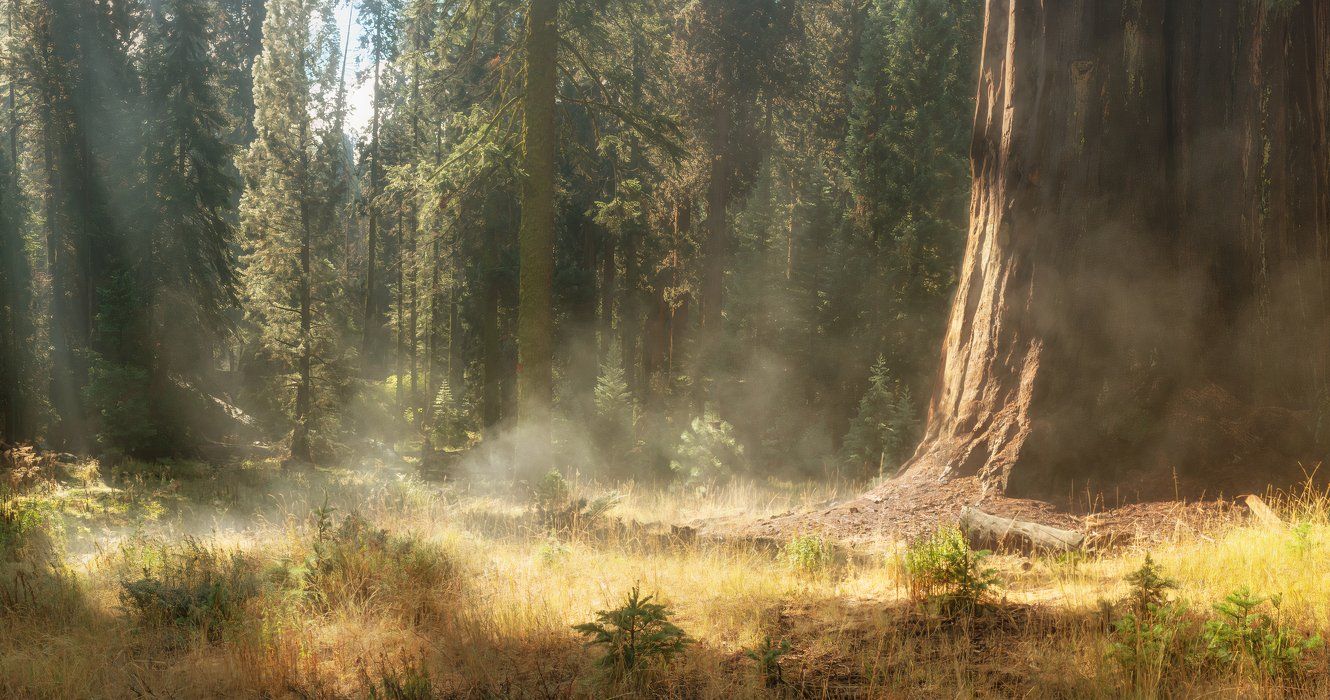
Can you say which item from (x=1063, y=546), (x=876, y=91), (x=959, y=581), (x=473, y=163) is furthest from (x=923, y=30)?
(x=959, y=581)

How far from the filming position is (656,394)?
85.6 ft

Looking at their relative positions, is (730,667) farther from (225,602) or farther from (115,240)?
(115,240)

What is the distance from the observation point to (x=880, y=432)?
17594 millimetres

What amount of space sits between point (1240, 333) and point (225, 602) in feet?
29.9

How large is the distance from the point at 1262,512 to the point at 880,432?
37.3 feet

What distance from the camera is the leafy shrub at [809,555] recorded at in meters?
6.32

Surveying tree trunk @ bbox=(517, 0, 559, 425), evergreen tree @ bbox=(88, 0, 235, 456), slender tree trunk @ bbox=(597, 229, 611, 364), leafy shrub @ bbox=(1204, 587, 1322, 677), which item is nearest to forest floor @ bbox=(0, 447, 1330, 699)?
leafy shrub @ bbox=(1204, 587, 1322, 677)

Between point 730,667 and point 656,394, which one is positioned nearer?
point 730,667

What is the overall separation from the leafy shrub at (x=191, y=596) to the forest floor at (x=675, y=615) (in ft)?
0.07

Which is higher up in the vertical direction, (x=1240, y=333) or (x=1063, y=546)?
(x=1240, y=333)

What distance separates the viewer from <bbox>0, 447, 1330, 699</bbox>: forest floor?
3.90 m

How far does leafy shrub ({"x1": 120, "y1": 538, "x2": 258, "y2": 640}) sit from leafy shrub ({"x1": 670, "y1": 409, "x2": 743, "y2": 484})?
41.2ft

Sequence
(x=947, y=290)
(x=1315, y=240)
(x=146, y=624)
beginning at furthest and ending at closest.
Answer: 1. (x=947, y=290)
2. (x=1315, y=240)
3. (x=146, y=624)

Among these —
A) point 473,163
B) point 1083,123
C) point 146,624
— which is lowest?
point 146,624
